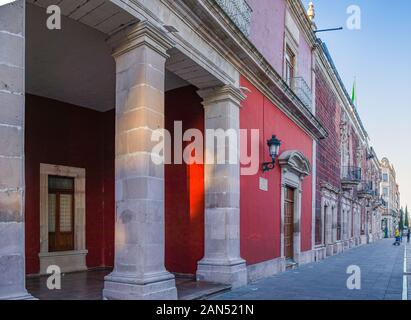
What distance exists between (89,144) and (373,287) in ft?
23.6

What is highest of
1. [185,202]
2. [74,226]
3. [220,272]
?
[185,202]

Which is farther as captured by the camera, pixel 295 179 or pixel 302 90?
pixel 302 90

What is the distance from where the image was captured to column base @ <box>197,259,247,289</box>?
767 cm

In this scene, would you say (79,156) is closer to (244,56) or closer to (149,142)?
(244,56)

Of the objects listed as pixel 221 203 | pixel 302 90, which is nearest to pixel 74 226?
pixel 221 203

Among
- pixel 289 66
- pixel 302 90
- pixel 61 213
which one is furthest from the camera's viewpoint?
pixel 302 90

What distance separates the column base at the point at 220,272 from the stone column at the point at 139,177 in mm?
2153

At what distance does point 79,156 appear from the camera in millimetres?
9953

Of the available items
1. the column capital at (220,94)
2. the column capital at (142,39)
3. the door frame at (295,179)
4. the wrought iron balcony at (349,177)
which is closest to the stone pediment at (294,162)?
the door frame at (295,179)

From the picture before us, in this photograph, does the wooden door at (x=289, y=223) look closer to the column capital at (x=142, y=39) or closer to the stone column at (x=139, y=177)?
the stone column at (x=139, y=177)

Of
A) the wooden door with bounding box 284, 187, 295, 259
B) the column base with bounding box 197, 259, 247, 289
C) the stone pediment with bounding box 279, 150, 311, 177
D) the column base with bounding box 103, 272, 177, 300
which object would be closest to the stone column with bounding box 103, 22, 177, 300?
the column base with bounding box 103, 272, 177, 300

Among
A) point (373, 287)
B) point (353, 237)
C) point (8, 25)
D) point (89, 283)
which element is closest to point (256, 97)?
point (373, 287)

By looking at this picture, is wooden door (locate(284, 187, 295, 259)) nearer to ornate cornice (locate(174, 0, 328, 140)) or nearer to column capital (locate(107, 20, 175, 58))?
ornate cornice (locate(174, 0, 328, 140))

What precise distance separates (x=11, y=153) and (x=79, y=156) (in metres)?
6.29
